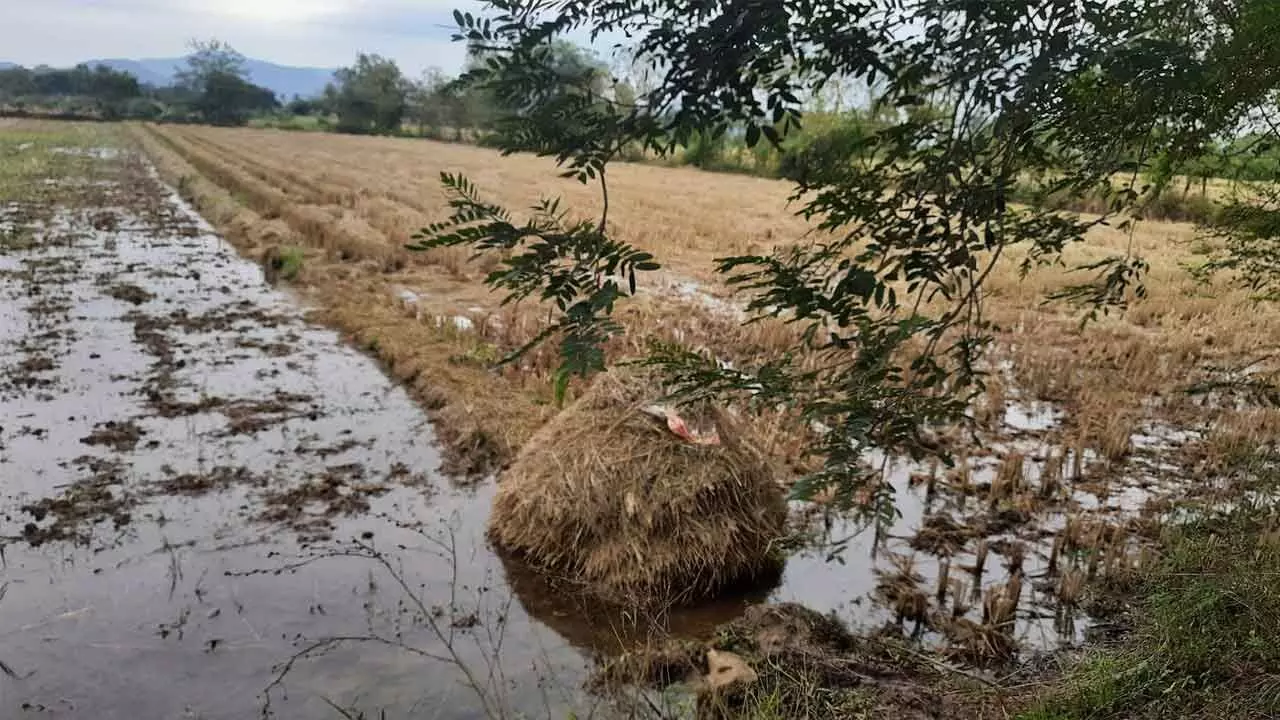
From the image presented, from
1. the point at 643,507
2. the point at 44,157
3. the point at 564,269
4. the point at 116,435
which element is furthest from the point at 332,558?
the point at 44,157

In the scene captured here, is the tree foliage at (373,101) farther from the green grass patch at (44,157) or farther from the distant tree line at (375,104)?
the green grass patch at (44,157)

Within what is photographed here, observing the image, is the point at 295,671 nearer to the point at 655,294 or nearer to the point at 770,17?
the point at 770,17

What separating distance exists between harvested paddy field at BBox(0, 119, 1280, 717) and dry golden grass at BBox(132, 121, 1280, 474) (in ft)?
0.22

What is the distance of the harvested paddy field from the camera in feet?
15.9

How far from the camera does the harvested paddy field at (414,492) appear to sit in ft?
15.9

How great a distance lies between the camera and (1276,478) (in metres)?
5.52

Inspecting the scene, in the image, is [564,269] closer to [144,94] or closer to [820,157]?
[820,157]

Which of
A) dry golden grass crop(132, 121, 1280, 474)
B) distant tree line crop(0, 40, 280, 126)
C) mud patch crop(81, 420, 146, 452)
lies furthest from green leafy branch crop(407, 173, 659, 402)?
distant tree line crop(0, 40, 280, 126)

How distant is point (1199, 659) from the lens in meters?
3.85

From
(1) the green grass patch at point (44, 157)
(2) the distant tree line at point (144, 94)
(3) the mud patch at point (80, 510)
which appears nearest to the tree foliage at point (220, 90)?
(2) the distant tree line at point (144, 94)

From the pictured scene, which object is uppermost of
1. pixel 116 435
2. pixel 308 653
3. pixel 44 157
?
pixel 44 157

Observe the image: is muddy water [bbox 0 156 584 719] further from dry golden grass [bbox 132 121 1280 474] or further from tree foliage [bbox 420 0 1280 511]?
tree foliage [bbox 420 0 1280 511]

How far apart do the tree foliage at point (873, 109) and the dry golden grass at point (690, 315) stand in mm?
533

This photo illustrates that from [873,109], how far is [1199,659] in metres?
2.84
